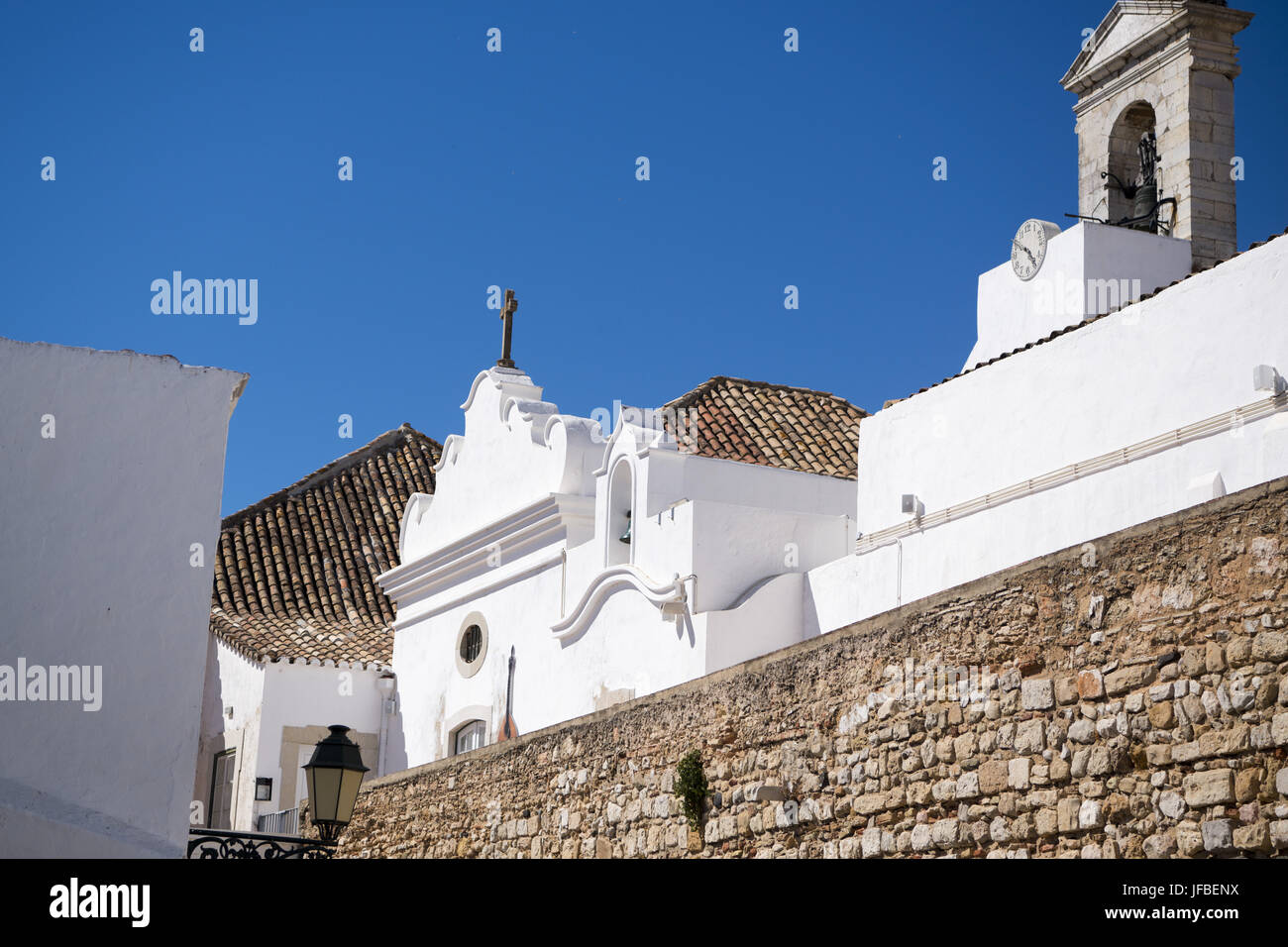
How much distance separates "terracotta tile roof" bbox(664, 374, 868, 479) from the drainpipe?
18.7 feet

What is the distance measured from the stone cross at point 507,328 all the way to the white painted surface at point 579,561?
172mm

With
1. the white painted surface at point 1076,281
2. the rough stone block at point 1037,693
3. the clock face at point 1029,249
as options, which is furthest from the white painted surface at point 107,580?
the clock face at point 1029,249

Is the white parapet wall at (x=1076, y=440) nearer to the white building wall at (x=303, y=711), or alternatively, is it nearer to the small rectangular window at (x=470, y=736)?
the small rectangular window at (x=470, y=736)

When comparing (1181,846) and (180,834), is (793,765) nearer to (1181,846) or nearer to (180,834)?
(1181,846)

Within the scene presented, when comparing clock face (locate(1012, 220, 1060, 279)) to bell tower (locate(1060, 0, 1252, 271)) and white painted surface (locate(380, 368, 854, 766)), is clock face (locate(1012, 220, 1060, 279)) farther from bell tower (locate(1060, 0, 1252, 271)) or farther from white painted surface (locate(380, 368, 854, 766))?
white painted surface (locate(380, 368, 854, 766))

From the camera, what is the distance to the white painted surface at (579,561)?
1579 cm

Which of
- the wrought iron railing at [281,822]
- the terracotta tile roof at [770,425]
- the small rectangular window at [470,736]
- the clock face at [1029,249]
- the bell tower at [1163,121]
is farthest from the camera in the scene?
the small rectangular window at [470,736]

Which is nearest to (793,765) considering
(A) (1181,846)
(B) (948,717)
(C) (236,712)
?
(B) (948,717)

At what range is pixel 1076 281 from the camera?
1491 cm

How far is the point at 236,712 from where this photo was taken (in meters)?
21.3

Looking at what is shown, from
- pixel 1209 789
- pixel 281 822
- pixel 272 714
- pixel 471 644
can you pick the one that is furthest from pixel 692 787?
pixel 272 714
